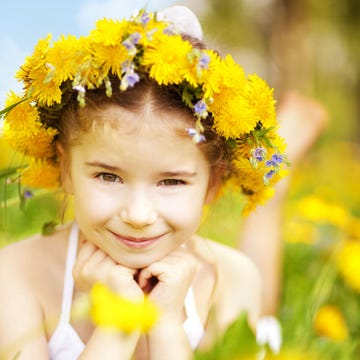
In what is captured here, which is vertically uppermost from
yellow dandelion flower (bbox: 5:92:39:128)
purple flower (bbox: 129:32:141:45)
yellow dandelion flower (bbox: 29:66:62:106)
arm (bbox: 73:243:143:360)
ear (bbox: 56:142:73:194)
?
purple flower (bbox: 129:32:141:45)

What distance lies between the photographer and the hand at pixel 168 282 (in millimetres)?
1758

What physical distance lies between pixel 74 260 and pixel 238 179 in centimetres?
58

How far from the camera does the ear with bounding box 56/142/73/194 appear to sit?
1.92 meters

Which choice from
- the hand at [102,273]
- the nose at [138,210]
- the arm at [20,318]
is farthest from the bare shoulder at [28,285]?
the nose at [138,210]

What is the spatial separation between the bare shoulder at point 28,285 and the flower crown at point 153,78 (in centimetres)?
32

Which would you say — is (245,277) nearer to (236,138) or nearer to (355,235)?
(236,138)

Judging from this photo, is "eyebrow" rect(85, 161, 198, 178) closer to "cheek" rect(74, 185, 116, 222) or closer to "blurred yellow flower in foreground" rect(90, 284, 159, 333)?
"cheek" rect(74, 185, 116, 222)

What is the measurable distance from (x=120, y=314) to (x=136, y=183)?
0.78 meters

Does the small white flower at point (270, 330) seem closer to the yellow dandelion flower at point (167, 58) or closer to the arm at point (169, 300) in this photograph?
the arm at point (169, 300)

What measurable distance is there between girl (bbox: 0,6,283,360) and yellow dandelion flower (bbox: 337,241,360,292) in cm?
130

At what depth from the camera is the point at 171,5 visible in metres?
1.93

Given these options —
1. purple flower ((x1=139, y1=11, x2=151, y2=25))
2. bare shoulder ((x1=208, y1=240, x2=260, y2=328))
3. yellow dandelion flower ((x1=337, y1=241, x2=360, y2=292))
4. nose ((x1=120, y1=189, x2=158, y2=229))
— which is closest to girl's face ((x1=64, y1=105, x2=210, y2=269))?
nose ((x1=120, y1=189, x2=158, y2=229))

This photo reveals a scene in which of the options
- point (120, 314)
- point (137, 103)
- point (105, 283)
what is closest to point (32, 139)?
point (137, 103)

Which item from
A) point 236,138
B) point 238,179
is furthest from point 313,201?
point 236,138
